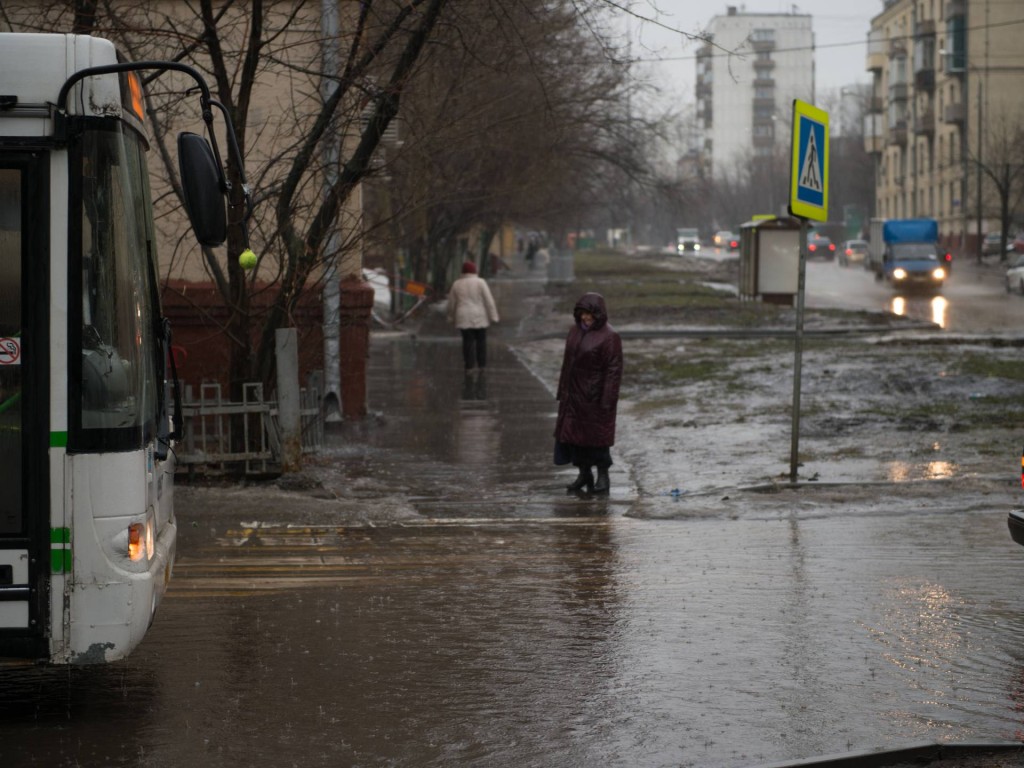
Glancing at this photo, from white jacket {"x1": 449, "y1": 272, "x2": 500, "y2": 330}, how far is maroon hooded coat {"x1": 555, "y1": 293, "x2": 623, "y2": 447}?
32.1 ft

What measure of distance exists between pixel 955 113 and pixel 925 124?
8317mm

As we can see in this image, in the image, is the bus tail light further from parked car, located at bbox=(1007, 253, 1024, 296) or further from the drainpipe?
parked car, located at bbox=(1007, 253, 1024, 296)

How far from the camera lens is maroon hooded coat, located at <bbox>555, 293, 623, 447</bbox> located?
→ 11133 mm

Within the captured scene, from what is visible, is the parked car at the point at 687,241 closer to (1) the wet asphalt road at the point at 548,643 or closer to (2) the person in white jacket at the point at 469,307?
(2) the person in white jacket at the point at 469,307

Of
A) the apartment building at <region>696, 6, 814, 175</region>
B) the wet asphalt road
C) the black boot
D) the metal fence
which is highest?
the apartment building at <region>696, 6, 814, 175</region>

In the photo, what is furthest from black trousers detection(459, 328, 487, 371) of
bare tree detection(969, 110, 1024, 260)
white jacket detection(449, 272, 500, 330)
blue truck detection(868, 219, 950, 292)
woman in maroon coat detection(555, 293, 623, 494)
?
bare tree detection(969, 110, 1024, 260)

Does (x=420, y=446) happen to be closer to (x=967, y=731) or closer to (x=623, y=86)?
(x=967, y=731)

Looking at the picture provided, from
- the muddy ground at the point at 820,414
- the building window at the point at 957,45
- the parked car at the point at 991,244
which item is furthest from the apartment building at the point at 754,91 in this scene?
the muddy ground at the point at 820,414

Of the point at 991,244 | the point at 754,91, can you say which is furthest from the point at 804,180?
the point at 754,91

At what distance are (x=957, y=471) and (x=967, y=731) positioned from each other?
689 centimetres

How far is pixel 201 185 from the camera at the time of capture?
202 inches

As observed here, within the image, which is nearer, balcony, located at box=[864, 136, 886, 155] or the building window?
the building window

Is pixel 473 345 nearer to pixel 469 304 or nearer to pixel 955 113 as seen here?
A: pixel 469 304

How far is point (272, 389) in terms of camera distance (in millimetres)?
12609
